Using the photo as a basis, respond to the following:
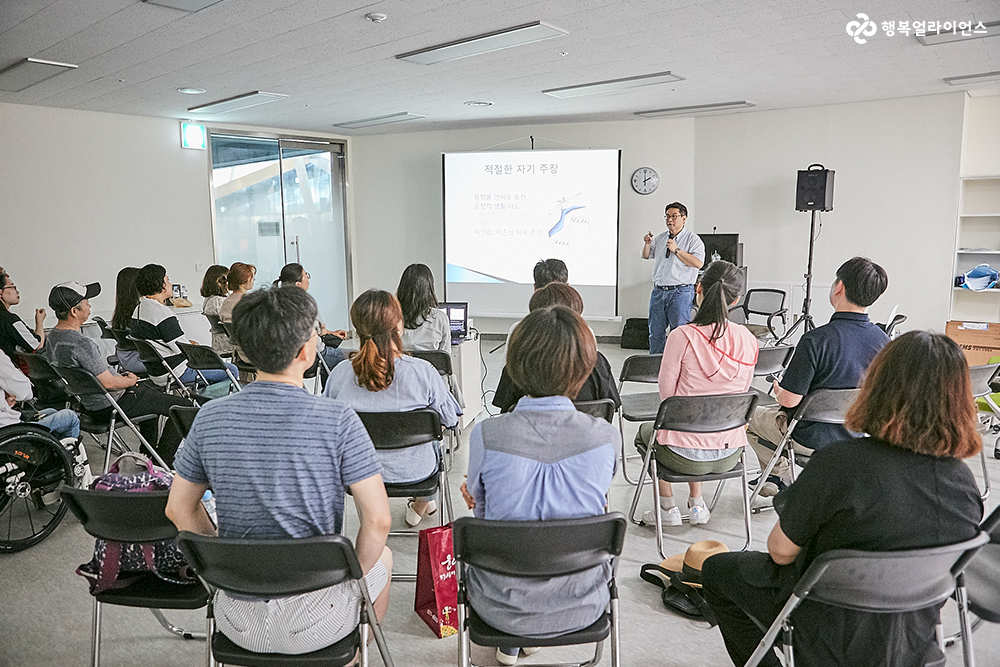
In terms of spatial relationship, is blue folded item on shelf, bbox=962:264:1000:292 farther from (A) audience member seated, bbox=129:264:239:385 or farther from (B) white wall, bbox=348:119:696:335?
(A) audience member seated, bbox=129:264:239:385

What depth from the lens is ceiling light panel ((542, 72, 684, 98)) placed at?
568cm

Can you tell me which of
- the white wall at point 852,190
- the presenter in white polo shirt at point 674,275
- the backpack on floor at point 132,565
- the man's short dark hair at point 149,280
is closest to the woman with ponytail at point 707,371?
the backpack on floor at point 132,565

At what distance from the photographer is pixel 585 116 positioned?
8.05 metres

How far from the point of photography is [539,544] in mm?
1654

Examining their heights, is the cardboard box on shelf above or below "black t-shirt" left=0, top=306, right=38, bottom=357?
below

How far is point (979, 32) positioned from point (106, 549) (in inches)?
215

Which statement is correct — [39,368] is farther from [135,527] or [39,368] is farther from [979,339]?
[979,339]

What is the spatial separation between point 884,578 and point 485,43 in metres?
3.91

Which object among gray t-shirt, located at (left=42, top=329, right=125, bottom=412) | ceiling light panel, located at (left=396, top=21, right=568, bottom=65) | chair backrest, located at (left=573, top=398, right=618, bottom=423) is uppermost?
ceiling light panel, located at (left=396, top=21, right=568, bottom=65)

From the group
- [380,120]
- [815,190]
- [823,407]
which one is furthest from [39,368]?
[815,190]

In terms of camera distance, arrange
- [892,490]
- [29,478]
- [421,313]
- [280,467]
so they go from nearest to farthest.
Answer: [892,490]
[280,467]
[29,478]
[421,313]

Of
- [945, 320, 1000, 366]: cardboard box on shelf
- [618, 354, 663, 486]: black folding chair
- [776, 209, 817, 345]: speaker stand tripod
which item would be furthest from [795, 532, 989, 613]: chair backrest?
[776, 209, 817, 345]: speaker stand tripod

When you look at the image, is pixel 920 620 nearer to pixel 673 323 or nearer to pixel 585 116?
pixel 673 323
